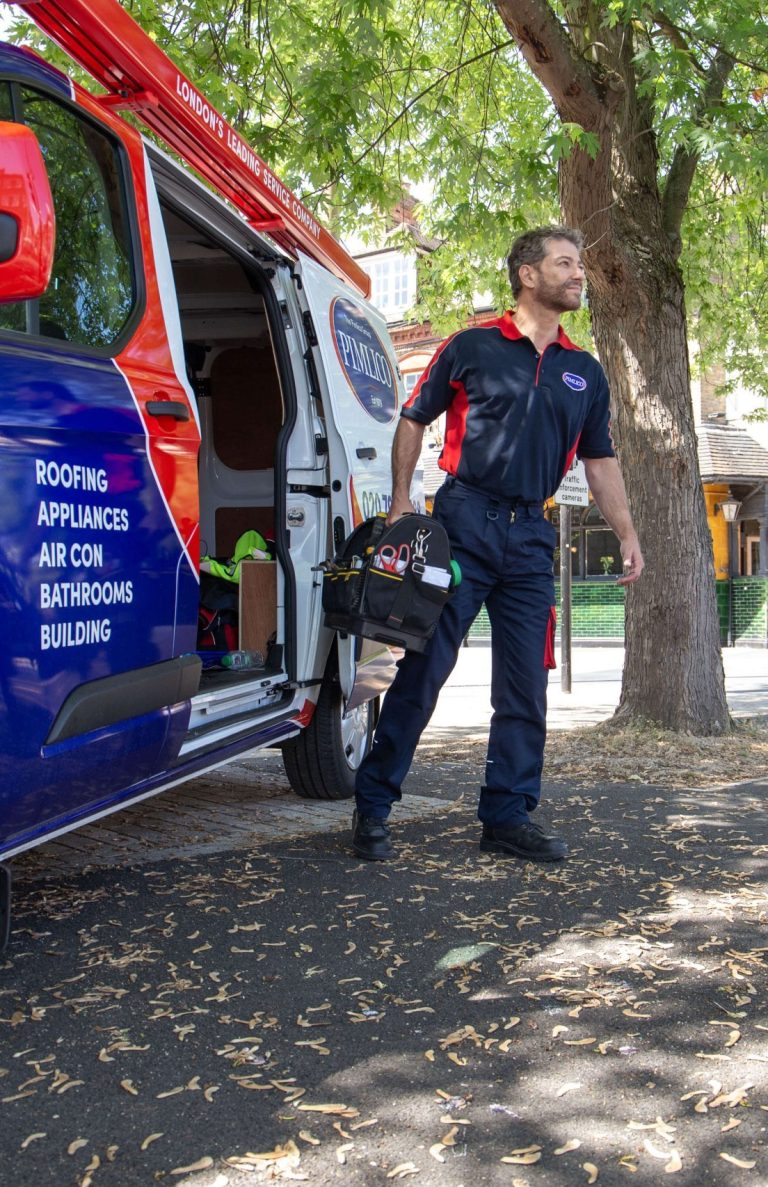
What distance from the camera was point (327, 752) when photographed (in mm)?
5273

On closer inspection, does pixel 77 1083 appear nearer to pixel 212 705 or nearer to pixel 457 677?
pixel 212 705

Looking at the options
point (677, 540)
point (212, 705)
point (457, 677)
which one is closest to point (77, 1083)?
point (212, 705)

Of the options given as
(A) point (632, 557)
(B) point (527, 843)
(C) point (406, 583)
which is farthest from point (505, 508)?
(B) point (527, 843)

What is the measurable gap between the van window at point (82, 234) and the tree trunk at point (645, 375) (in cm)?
477

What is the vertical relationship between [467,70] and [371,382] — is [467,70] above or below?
above

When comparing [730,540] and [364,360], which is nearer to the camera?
[364,360]

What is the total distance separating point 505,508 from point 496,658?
587 millimetres

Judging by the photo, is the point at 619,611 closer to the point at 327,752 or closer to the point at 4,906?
the point at 327,752

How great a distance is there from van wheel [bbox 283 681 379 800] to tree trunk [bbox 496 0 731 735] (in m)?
2.68

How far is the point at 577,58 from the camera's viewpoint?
7.60 m

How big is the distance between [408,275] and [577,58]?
23.2 meters

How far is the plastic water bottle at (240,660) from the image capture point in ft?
15.9

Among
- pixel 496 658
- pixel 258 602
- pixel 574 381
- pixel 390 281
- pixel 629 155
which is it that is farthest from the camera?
pixel 390 281

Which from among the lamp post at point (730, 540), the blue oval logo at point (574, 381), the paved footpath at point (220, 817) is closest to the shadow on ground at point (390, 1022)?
the paved footpath at point (220, 817)
